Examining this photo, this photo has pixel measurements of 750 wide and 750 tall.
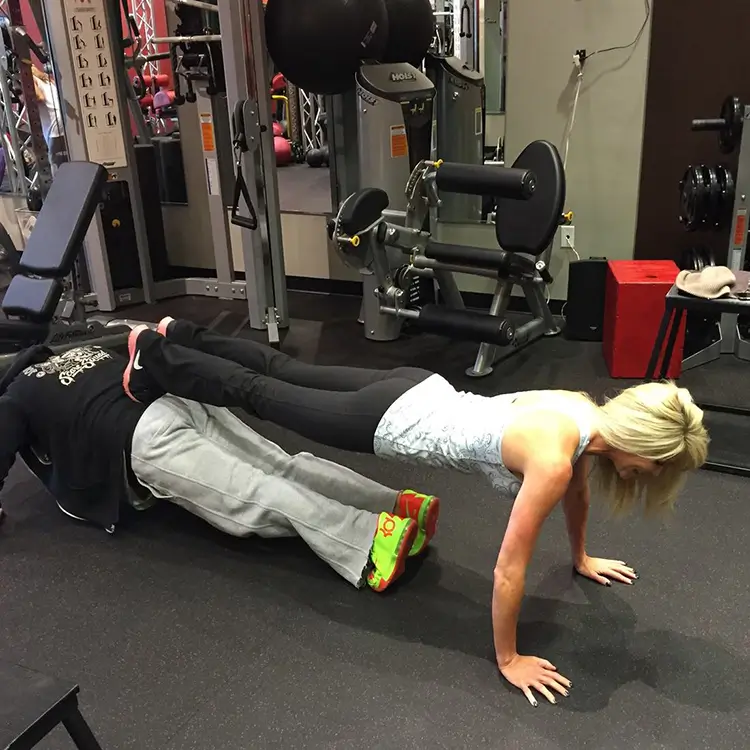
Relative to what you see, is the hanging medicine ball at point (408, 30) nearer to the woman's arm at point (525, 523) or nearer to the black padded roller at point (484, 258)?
the black padded roller at point (484, 258)

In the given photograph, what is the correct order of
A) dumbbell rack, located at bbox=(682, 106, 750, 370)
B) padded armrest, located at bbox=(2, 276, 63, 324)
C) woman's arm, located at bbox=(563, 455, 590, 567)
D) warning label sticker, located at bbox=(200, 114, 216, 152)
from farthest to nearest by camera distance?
warning label sticker, located at bbox=(200, 114, 216, 152), dumbbell rack, located at bbox=(682, 106, 750, 370), padded armrest, located at bbox=(2, 276, 63, 324), woman's arm, located at bbox=(563, 455, 590, 567)

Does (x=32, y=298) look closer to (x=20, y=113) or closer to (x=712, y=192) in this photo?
(x=20, y=113)

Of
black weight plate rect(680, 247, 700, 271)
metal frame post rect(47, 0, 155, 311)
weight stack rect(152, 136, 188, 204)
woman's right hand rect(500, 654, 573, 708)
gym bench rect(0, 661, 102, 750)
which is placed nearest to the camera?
gym bench rect(0, 661, 102, 750)

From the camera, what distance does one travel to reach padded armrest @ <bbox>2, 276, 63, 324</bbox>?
3237mm

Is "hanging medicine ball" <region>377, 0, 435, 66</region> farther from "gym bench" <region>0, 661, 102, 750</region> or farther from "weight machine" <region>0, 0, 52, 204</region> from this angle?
"gym bench" <region>0, 661, 102, 750</region>

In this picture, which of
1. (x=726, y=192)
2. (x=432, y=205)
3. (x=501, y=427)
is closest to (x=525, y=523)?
(x=501, y=427)

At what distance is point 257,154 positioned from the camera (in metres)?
4.02

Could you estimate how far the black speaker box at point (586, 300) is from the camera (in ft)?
12.9

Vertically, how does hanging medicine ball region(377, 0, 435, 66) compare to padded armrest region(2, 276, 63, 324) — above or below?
above

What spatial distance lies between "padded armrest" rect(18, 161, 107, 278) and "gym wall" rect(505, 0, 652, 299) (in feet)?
7.27

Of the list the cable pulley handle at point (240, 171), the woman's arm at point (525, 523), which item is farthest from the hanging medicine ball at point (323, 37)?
the woman's arm at point (525, 523)

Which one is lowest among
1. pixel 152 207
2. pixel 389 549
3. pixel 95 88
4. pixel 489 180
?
pixel 389 549

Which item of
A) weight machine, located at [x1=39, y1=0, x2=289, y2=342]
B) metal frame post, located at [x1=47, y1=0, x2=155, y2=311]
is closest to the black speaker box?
weight machine, located at [x1=39, y1=0, x2=289, y2=342]

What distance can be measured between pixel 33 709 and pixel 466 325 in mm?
2544
